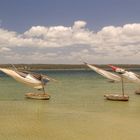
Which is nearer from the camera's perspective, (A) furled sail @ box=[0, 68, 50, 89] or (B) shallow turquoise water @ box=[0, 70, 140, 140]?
(B) shallow turquoise water @ box=[0, 70, 140, 140]

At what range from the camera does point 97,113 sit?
31922 mm

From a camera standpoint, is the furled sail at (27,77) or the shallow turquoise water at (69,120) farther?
the furled sail at (27,77)

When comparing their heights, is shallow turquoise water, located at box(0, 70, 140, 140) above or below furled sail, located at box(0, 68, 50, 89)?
below

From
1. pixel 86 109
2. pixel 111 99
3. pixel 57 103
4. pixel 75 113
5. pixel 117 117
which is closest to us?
pixel 117 117

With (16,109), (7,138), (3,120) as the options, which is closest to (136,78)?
(16,109)

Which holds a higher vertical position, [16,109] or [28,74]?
[28,74]

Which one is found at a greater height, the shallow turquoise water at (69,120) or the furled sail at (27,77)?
the furled sail at (27,77)

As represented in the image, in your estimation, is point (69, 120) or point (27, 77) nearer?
point (69, 120)

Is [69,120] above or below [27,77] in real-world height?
below

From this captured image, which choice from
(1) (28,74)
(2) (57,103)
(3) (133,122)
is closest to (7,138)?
(3) (133,122)

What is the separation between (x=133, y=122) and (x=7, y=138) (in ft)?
32.1

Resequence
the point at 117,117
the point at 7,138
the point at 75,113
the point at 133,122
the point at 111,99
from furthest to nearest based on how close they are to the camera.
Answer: the point at 111,99 < the point at 75,113 < the point at 117,117 < the point at 133,122 < the point at 7,138

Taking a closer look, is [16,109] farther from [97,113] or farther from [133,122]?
[133,122]

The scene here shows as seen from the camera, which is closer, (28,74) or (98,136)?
(98,136)
